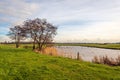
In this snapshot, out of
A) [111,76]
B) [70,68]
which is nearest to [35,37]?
[70,68]

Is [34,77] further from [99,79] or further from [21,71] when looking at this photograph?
[99,79]

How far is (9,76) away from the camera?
44.8 ft

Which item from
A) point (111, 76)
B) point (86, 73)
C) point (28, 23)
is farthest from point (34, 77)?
point (28, 23)

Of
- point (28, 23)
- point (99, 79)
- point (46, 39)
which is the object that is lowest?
point (99, 79)

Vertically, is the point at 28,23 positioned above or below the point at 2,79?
above

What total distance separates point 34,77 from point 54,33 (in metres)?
33.3

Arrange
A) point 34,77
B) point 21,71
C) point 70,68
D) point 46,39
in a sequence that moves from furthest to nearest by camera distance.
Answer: point 46,39
point 70,68
point 21,71
point 34,77

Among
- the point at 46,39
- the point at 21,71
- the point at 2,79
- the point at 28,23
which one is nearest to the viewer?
the point at 2,79

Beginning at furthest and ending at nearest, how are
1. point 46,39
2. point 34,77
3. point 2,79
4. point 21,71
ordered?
point 46,39, point 21,71, point 34,77, point 2,79

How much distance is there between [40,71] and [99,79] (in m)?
4.55

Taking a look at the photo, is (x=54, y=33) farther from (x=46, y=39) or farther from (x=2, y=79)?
(x=2, y=79)

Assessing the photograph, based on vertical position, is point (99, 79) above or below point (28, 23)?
below

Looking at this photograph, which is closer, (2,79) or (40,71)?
(2,79)

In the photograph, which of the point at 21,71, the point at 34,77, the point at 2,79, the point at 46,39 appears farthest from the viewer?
the point at 46,39
